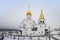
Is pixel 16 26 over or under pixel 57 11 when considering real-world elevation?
under

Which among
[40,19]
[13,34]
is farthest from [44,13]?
[13,34]

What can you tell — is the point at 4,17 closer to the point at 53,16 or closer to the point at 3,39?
the point at 3,39

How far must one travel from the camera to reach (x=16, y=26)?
10.5ft

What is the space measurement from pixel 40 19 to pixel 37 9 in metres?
0.23

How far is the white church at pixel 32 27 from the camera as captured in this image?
3.25 meters

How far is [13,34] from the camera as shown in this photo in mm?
3232

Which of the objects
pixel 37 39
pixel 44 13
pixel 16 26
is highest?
pixel 44 13

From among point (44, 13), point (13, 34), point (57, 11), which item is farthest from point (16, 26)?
point (57, 11)

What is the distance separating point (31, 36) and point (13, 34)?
37cm

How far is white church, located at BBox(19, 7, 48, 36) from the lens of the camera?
3.25 metres

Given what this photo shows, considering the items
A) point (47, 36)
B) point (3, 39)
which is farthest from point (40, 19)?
point (3, 39)

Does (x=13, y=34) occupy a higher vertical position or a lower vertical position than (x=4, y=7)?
lower

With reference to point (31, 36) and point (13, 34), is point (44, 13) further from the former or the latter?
A: point (13, 34)

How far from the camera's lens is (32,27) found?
128 inches
